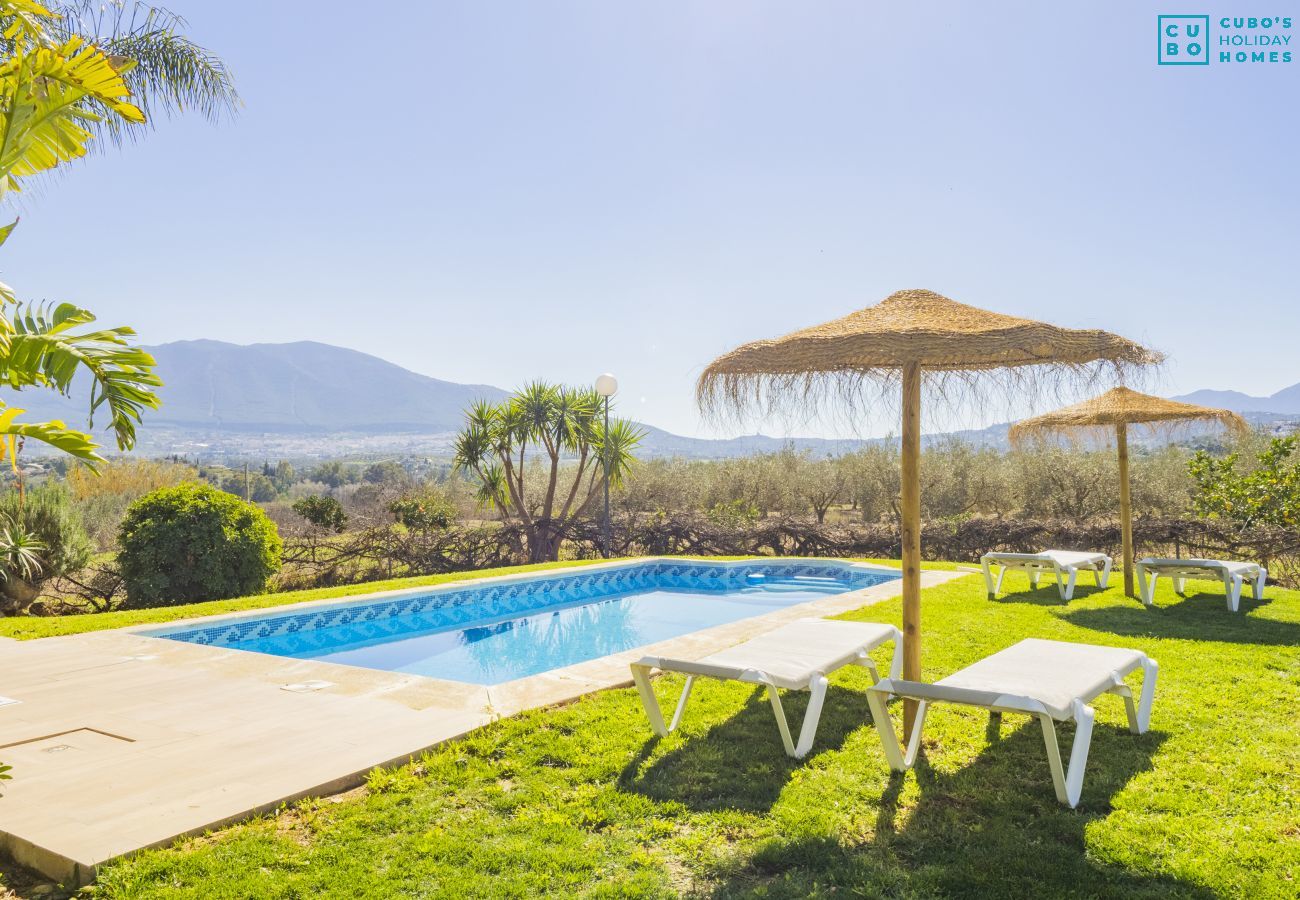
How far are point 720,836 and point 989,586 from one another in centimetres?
706

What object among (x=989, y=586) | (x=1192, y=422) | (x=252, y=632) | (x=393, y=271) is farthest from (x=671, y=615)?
(x=393, y=271)

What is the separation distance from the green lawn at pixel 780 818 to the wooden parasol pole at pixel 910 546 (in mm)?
360

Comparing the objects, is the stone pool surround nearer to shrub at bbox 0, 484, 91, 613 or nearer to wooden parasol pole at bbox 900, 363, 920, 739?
wooden parasol pole at bbox 900, 363, 920, 739

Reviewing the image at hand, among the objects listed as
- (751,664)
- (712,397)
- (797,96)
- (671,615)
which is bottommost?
(671,615)

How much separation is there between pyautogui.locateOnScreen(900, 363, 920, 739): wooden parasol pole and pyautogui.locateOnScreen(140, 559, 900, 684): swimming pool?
166 inches

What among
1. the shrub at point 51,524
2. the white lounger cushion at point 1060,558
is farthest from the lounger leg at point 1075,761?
the shrub at point 51,524

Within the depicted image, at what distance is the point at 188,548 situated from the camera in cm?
947

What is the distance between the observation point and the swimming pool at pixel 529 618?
7.91 metres

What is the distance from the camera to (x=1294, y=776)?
344cm

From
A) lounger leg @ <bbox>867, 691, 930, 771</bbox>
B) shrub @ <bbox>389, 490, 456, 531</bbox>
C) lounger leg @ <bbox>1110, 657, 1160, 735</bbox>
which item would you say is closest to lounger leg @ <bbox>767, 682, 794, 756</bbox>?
lounger leg @ <bbox>867, 691, 930, 771</bbox>

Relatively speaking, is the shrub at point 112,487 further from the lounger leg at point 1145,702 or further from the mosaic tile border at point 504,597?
the lounger leg at point 1145,702

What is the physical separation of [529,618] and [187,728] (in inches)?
240

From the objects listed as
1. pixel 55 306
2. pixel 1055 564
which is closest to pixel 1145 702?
pixel 1055 564

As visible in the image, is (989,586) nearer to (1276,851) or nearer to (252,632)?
(1276,851)
